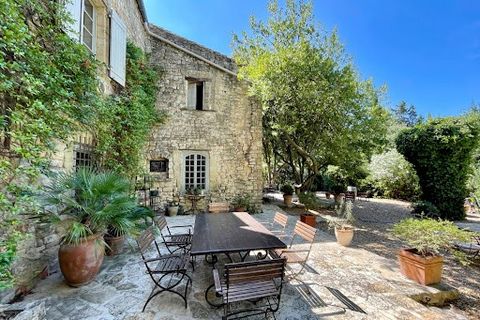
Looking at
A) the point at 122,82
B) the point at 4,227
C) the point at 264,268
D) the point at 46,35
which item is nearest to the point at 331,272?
the point at 264,268

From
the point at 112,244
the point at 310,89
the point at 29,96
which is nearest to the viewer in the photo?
the point at 29,96

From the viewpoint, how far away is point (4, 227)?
7.97 ft

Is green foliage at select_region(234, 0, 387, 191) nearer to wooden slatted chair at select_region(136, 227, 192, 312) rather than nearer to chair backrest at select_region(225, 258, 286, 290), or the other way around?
wooden slatted chair at select_region(136, 227, 192, 312)

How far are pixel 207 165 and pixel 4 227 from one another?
236 inches

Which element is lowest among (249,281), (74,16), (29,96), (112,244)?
(112,244)

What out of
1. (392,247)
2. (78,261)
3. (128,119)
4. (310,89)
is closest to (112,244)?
(78,261)

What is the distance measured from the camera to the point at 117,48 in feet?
17.1

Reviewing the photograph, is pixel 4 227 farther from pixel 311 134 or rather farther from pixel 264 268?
pixel 311 134

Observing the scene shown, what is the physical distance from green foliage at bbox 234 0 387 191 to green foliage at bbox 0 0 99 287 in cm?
532

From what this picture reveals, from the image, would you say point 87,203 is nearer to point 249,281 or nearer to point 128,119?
point 249,281

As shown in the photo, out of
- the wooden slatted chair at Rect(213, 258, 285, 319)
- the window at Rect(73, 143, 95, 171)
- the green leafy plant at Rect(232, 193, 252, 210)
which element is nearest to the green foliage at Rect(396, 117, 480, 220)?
the green leafy plant at Rect(232, 193, 252, 210)

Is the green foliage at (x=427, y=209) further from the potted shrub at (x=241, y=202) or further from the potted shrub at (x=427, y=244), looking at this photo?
the potted shrub at (x=241, y=202)

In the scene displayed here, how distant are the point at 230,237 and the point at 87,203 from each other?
6.77ft

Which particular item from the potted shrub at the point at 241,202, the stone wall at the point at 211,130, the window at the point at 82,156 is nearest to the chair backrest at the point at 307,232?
the window at the point at 82,156
